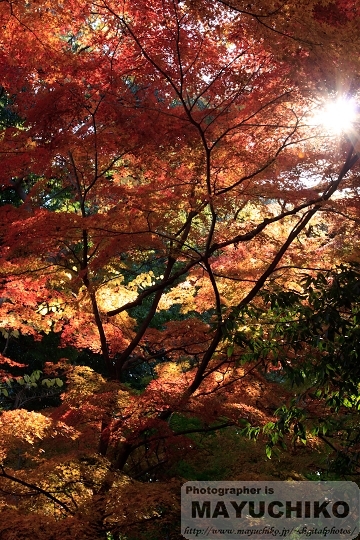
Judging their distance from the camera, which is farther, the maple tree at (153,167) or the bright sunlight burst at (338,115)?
the bright sunlight burst at (338,115)

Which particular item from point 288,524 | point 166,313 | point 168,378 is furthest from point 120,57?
point 166,313

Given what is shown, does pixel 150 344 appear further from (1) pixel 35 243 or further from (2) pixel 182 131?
(2) pixel 182 131

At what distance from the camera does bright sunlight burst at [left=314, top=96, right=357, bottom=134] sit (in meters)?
5.80

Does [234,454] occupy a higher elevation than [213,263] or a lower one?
lower

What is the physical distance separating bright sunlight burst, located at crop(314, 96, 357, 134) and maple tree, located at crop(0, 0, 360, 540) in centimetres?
9

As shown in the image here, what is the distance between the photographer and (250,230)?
269 inches

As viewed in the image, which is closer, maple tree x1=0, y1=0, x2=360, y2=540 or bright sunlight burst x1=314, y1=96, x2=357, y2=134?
maple tree x1=0, y1=0, x2=360, y2=540

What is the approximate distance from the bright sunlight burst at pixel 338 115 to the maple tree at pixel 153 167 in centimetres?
9

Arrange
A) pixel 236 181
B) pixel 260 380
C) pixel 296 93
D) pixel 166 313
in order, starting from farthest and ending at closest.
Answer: pixel 166 313 → pixel 260 380 → pixel 236 181 → pixel 296 93

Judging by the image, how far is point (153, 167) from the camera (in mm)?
6555

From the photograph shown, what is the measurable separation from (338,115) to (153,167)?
1.96 metres

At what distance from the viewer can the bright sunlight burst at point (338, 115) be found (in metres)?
5.80

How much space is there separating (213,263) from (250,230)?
36.4 inches

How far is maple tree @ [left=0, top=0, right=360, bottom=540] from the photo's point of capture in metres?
5.16
